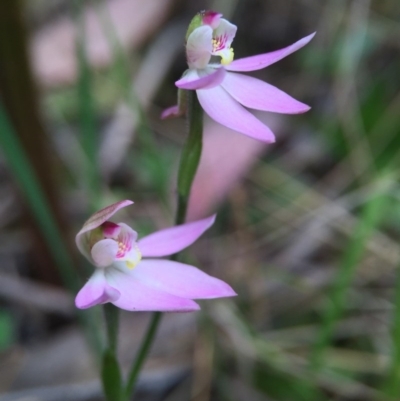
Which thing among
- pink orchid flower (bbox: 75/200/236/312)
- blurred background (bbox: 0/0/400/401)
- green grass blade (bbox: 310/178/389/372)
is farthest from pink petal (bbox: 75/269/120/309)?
green grass blade (bbox: 310/178/389/372)

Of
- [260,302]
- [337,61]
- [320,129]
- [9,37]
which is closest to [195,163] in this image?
[9,37]

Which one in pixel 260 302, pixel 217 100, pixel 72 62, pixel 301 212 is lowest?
pixel 260 302

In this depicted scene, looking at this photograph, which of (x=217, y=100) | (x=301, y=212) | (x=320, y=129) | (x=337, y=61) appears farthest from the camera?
(x=337, y=61)

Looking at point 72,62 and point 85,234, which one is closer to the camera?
point 85,234

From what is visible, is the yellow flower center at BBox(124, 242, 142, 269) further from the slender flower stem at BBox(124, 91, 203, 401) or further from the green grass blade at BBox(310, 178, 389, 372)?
the green grass blade at BBox(310, 178, 389, 372)

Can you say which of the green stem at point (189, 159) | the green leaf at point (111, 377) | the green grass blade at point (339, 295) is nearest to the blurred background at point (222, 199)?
the green grass blade at point (339, 295)

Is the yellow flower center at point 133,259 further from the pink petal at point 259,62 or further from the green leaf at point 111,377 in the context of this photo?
the pink petal at point 259,62

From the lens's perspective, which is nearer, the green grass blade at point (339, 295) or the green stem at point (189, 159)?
the green stem at point (189, 159)

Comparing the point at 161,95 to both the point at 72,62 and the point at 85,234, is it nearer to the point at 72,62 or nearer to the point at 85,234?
the point at 72,62
